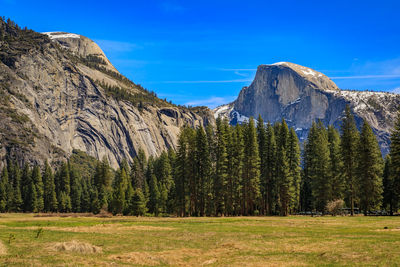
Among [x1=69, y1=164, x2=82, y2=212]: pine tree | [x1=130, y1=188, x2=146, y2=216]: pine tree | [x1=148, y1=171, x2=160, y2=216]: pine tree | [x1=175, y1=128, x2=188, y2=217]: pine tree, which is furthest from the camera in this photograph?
[x1=69, y1=164, x2=82, y2=212]: pine tree

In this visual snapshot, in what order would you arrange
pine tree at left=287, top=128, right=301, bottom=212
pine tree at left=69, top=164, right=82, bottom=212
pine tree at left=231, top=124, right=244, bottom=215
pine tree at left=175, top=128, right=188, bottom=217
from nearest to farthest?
pine tree at left=231, top=124, right=244, bottom=215 → pine tree at left=175, top=128, right=188, bottom=217 → pine tree at left=287, top=128, right=301, bottom=212 → pine tree at left=69, top=164, right=82, bottom=212

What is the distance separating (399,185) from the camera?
5888 centimetres

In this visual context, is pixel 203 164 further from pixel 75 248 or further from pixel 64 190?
pixel 64 190

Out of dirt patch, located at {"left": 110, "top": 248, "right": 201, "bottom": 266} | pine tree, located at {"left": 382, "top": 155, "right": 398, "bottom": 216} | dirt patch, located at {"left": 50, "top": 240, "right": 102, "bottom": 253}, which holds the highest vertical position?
pine tree, located at {"left": 382, "top": 155, "right": 398, "bottom": 216}

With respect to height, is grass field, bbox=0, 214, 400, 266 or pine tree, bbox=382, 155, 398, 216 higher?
pine tree, bbox=382, 155, 398, 216

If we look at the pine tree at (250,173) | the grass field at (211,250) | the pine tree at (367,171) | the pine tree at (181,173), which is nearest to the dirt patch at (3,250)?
the grass field at (211,250)

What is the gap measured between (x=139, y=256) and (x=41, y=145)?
187773 millimetres

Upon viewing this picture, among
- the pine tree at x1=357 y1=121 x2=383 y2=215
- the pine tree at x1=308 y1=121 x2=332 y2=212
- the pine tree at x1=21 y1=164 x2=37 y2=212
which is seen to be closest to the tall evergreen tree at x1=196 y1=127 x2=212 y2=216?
the pine tree at x1=308 y1=121 x2=332 y2=212

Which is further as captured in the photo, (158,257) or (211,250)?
(211,250)

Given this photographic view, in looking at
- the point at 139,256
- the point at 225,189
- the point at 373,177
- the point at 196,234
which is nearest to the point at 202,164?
the point at 225,189

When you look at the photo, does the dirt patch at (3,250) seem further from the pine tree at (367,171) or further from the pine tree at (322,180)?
the pine tree at (322,180)

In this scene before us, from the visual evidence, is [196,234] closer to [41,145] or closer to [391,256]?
[391,256]

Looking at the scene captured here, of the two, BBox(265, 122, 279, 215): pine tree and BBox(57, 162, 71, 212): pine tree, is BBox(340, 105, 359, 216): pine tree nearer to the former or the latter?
BBox(265, 122, 279, 215): pine tree

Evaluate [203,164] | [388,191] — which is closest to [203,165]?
[203,164]
